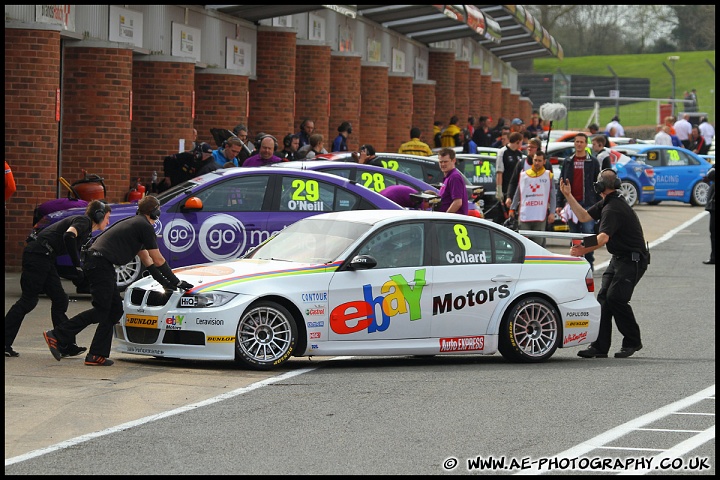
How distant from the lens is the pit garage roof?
→ 27.1 m

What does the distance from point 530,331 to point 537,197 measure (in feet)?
22.0

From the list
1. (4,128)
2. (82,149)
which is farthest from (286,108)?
(4,128)

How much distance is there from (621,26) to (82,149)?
109 meters

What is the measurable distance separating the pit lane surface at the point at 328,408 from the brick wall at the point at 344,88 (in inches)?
751

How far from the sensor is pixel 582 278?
42.9 feet

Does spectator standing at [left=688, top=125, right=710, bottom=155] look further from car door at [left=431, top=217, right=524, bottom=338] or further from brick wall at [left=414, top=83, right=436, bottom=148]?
car door at [left=431, top=217, right=524, bottom=338]

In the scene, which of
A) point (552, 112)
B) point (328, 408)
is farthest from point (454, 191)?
Answer: point (552, 112)

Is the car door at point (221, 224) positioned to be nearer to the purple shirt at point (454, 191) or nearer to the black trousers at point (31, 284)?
the purple shirt at point (454, 191)

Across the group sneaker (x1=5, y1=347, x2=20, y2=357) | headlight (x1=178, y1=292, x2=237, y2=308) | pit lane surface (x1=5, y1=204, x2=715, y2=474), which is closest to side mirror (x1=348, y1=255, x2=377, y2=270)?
pit lane surface (x1=5, y1=204, x2=715, y2=474)

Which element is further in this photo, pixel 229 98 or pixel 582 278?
pixel 229 98

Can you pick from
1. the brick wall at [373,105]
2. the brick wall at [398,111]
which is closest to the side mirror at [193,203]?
the brick wall at [373,105]

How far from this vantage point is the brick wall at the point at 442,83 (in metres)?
46.3

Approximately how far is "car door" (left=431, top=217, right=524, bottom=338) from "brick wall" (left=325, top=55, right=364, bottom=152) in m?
Answer: 20.0

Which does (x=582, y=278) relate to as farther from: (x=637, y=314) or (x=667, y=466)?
(x=667, y=466)
